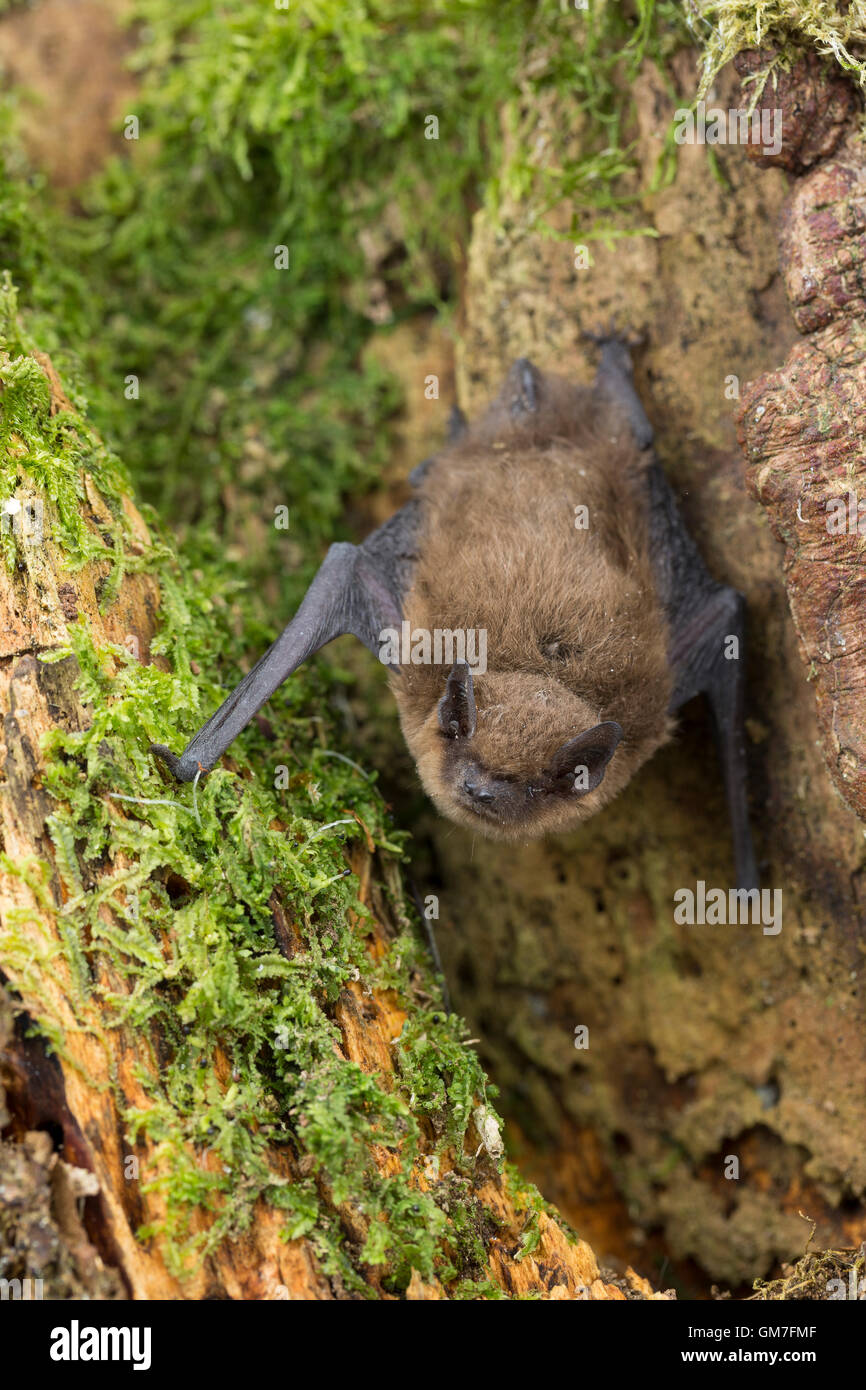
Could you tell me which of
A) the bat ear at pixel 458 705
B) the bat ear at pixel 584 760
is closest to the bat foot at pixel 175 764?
the bat ear at pixel 458 705

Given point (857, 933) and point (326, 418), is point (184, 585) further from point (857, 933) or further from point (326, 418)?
point (857, 933)

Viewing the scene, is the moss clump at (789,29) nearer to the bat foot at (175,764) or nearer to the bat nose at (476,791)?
the bat nose at (476,791)

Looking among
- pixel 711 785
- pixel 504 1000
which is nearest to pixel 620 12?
pixel 711 785

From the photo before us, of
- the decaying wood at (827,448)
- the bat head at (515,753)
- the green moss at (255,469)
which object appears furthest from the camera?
the bat head at (515,753)

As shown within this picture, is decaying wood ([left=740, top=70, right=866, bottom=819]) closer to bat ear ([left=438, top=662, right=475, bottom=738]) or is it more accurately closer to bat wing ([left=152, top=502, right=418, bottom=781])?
bat ear ([left=438, top=662, right=475, bottom=738])

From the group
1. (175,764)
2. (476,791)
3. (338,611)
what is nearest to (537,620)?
(476,791)

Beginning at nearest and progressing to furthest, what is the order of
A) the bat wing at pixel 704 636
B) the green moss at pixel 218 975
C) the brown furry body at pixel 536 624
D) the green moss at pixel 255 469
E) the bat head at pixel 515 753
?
1. the green moss at pixel 218 975
2. the green moss at pixel 255 469
3. the bat head at pixel 515 753
4. the brown furry body at pixel 536 624
5. the bat wing at pixel 704 636

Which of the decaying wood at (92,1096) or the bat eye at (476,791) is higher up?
the bat eye at (476,791)
